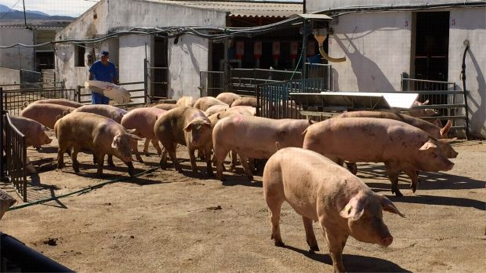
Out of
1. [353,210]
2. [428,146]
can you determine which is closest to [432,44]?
[428,146]

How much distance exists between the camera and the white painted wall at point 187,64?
19.7m

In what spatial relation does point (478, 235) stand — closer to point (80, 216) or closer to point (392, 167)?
point (392, 167)

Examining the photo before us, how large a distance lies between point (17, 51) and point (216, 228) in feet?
86.8

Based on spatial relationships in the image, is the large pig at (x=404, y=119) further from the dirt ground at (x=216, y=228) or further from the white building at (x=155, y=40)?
the white building at (x=155, y=40)

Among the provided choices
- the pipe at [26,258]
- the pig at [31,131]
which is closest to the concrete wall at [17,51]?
the pig at [31,131]

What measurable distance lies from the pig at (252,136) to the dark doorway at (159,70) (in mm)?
10613

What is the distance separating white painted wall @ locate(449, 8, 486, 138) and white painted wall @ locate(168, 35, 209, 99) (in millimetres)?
7011

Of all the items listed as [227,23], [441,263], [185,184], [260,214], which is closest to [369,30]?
[227,23]

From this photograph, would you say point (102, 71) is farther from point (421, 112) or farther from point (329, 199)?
point (329, 199)

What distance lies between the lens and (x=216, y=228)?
748 centimetres

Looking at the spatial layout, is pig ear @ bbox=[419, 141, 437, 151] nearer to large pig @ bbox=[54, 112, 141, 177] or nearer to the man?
large pig @ bbox=[54, 112, 141, 177]

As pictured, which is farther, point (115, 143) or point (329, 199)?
point (115, 143)

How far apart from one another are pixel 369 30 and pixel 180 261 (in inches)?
400

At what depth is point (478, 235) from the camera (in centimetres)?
707
